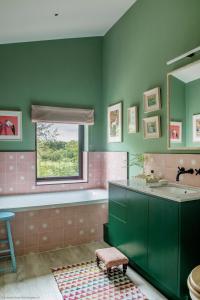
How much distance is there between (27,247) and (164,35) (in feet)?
9.69

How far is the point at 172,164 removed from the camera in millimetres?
2674

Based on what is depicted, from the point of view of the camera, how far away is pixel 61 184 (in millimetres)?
3879

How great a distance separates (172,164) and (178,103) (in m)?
0.65

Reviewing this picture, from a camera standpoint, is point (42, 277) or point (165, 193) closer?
point (165, 193)

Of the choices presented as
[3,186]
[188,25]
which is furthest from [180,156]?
[3,186]

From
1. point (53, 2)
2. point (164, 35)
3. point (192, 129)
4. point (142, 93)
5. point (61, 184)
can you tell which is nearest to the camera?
point (192, 129)

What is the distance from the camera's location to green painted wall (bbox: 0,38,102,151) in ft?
11.6

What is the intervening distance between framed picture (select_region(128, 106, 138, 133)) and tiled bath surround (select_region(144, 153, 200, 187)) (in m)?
0.45

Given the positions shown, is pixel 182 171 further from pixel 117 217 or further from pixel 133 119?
pixel 133 119

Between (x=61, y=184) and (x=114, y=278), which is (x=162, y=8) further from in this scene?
(x=114, y=278)

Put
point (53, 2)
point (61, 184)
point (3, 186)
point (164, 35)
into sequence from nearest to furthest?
point (53, 2)
point (164, 35)
point (3, 186)
point (61, 184)

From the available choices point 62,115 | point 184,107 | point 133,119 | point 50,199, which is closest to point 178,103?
point 184,107

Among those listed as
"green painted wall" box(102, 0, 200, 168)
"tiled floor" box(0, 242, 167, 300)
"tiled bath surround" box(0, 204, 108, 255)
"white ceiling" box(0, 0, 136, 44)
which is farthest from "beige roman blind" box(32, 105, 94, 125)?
"tiled floor" box(0, 242, 167, 300)

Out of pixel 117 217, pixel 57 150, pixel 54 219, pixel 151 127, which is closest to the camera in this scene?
pixel 117 217
